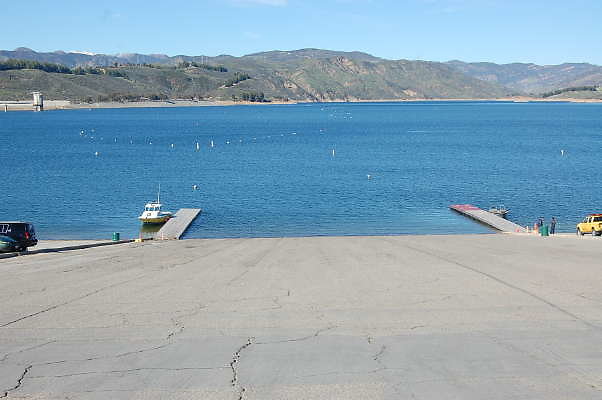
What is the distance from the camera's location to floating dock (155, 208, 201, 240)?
5319 cm

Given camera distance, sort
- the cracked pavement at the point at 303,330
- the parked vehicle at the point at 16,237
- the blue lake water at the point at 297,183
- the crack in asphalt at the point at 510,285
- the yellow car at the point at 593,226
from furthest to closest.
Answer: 1. the blue lake water at the point at 297,183
2. the yellow car at the point at 593,226
3. the parked vehicle at the point at 16,237
4. the crack in asphalt at the point at 510,285
5. the cracked pavement at the point at 303,330

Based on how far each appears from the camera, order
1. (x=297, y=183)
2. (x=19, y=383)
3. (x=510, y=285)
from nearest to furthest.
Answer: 1. (x=19, y=383)
2. (x=510, y=285)
3. (x=297, y=183)

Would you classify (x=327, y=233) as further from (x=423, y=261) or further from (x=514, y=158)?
(x=514, y=158)

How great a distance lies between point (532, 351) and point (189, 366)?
24.0 ft

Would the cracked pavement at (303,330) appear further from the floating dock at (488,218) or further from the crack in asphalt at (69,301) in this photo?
the floating dock at (488,218)

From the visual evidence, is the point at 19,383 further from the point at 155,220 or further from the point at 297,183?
the point at 297,183

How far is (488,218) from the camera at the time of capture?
198 ft

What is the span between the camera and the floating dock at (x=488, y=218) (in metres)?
55.6

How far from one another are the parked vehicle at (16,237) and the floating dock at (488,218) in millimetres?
35335

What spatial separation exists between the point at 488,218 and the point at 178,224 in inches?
1050

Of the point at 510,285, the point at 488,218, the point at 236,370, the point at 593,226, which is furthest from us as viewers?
the point at 488,218

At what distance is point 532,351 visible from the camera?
15.0 m

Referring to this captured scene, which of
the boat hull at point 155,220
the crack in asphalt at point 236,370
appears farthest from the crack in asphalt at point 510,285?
the boat hull at point 155,220

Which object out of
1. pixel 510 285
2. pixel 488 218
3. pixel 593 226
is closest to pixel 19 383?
pixel 510 285
